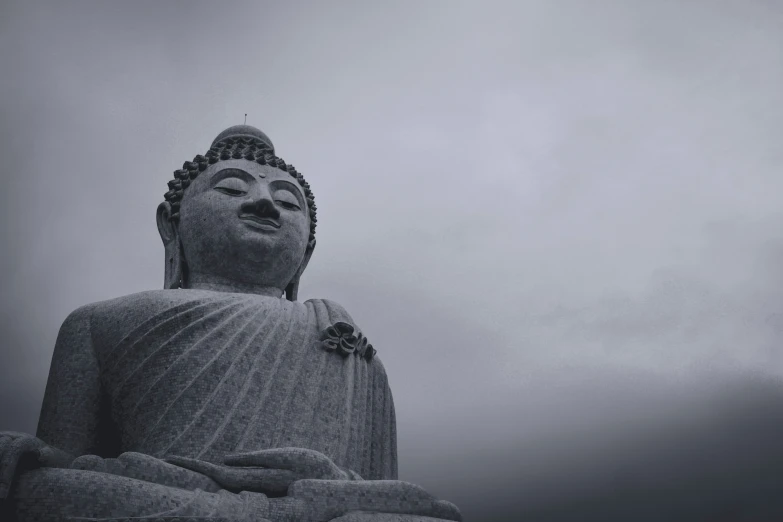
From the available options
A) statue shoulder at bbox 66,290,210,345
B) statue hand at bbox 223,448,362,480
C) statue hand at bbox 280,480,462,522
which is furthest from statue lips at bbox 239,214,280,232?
statue hand at bbox 280,480,462,522

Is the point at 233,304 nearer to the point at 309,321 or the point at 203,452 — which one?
the point at 309,321

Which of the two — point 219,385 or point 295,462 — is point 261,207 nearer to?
point 219,385

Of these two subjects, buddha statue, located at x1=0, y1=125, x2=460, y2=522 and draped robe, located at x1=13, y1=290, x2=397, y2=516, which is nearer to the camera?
buddha statue, located at x1=0, y1=125, x2=460, y2=522

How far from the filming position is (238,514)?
18.5ft

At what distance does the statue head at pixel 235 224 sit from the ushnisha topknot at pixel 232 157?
0.5 inches

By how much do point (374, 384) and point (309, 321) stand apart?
976 millimetres

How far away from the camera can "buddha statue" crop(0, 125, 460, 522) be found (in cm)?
564

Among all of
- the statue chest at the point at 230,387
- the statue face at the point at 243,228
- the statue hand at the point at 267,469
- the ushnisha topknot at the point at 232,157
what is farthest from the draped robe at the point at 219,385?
the ushnisha topknot at the point at 232,157

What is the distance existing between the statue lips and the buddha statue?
16 millimetres

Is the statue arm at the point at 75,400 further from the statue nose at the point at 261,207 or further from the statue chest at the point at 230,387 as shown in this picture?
the statue nose at the point at 261,207

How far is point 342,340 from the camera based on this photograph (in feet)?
27.9

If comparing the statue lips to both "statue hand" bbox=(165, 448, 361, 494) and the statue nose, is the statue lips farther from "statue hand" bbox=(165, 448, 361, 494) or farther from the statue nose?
"statue hand" bbox=(165, 448, 361, 494)

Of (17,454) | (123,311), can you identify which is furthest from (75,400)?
(17,454)

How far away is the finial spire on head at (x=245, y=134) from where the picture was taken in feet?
35.8
